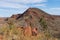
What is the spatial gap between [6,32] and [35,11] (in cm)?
6460

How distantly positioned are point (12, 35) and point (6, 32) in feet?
1.92

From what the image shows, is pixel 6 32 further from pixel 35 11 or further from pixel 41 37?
pixel 35 11

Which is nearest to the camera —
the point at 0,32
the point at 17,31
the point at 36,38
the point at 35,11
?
the point at 0,32

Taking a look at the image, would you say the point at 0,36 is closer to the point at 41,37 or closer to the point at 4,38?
the point at 4,38

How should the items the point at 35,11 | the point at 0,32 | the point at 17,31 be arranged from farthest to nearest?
the point at 35,11 → the point at 17,31 → the point at 0,32

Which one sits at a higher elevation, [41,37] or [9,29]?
[9,29]

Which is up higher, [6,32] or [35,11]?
[6,32]

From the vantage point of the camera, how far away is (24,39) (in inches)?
699

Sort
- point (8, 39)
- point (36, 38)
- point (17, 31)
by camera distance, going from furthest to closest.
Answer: point (36, 38) < point (17, 31) < point (8, 39)

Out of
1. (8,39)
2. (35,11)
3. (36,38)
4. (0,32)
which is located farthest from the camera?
(35,11)

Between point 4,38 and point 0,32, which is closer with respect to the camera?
point 4,38

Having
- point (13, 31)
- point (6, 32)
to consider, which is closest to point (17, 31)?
point (13, 31)

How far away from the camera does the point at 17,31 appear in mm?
18375

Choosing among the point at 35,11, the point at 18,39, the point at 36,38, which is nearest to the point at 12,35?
the point at 18,39
